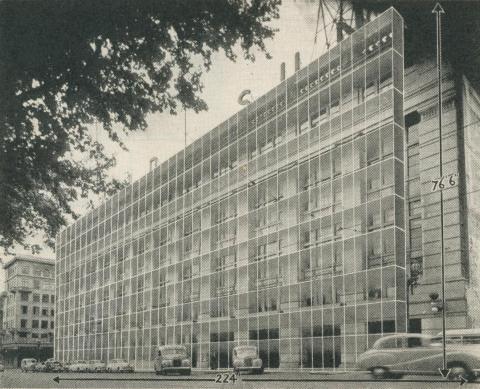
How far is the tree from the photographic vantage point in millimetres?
9367

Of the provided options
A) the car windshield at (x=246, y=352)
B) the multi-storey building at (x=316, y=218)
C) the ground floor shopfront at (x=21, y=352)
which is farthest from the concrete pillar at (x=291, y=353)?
the ground floor shopfront at (x=21, y=352)

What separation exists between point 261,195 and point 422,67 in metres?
8.26

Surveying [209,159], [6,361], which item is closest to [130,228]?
[209,159]

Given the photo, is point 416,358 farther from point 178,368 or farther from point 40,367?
point 40,367

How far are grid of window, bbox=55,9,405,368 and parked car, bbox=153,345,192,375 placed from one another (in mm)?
1633

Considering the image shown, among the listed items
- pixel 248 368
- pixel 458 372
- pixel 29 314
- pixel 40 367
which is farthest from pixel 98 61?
pixel 29 314

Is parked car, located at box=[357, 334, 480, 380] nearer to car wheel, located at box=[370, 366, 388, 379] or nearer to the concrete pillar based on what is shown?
car wheel, located at box=[370, 366, 388, 379]

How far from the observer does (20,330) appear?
69125mm

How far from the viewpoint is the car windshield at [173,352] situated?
26495mm

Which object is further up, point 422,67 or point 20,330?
point 422,67

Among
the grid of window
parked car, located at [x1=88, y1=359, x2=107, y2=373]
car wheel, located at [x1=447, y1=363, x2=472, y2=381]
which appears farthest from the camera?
parked car, located at [x1=88, y1=359, x2=107, y2=373]

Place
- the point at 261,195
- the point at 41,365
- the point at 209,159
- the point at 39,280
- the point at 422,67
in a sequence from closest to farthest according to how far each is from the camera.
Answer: the point at 422,67 < the point at 261,195 < the point at 209,159 < the point at 41,365 < the point at 39,280

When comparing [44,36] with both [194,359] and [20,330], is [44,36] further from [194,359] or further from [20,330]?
[20,330]

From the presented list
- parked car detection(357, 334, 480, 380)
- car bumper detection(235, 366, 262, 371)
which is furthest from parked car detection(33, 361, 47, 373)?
parked car detection(357, 334, 480, 380)
